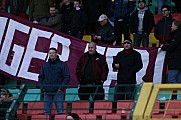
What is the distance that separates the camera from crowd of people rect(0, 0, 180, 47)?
62.0 ft

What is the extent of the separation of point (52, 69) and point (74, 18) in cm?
297

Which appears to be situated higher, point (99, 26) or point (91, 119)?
point (99, 26)

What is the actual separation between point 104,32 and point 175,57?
204cm

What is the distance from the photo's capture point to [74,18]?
757 inches

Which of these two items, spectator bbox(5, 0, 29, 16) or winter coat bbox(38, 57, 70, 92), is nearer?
winter coat bbox(38, 57, 70, 92)

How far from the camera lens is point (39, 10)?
19891mm

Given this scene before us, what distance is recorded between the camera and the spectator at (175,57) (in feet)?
56.4

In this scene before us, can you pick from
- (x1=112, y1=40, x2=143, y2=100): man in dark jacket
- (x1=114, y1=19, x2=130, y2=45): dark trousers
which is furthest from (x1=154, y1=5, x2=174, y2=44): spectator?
(x1=112, y1=40, x2=143, y2=100): man in dark jacket

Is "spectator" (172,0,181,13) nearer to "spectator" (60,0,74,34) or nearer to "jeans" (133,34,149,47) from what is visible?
"jeans" (133,34,149,47)

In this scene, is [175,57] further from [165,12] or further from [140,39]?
[140,39]

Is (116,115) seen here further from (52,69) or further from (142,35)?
(142,35)

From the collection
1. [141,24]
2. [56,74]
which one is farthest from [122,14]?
[56,74]

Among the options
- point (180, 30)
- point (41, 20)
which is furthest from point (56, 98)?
point (41, 20)

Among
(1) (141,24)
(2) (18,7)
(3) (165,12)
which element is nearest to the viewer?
(3) (165,12)
